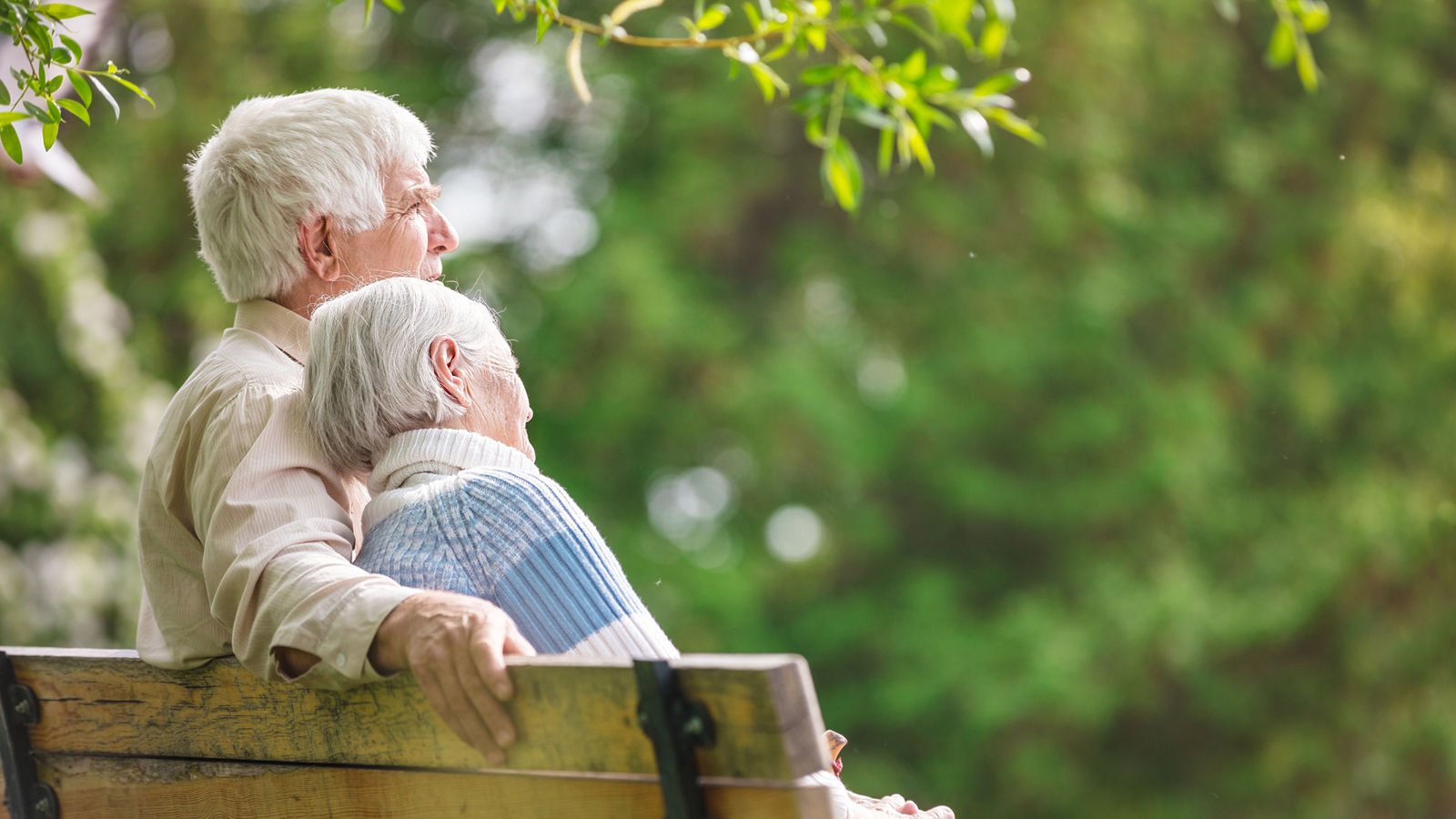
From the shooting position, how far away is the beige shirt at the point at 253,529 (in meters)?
1.31

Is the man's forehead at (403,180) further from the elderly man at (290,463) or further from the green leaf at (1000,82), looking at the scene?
the green leaf at (1000,82)

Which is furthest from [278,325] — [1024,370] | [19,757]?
[1024,370]

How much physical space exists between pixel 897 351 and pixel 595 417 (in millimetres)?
1863

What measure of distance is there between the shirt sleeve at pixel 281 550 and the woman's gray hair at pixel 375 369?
0.05 metres

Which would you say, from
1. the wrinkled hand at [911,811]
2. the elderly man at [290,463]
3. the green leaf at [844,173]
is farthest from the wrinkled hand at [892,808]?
the green leaf at [844,173]

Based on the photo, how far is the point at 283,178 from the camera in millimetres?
1852

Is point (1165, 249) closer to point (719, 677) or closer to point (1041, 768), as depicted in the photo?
point (1041, 768)

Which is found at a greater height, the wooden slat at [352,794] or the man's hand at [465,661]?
the man's hand at [465,661]

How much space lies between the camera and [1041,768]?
8.05 m

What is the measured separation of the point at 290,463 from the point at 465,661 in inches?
19.7

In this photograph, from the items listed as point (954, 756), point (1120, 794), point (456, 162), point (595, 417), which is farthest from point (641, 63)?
point (1120, 794)

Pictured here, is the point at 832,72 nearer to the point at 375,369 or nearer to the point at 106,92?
the point at 375,369

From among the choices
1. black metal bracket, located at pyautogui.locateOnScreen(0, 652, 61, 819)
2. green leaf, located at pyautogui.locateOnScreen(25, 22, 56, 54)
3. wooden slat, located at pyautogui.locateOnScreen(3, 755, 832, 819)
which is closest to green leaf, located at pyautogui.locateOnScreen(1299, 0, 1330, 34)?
wooden slat, located at pyautogui.locateOnScreen(3, 755, 832, 819)

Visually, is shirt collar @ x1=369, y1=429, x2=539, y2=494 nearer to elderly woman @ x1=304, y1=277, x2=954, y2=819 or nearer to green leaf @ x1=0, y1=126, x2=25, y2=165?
elderly woman @ x1=304, y1=277, x2=954, y2=819
